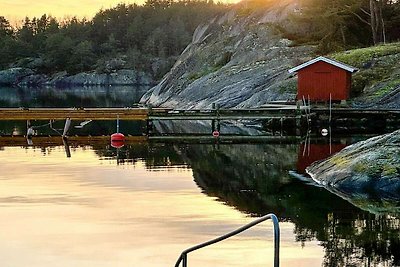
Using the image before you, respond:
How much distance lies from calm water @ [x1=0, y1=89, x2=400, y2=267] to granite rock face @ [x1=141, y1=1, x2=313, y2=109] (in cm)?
2728

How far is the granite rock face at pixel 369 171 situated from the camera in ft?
75.6

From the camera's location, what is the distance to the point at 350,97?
175ft

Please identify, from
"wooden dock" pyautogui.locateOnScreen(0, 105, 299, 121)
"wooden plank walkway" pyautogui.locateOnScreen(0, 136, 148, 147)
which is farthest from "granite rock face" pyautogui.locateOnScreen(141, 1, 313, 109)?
"wooden plank walkway" pyautogui.locateOnScreen(0, 136, 148, 147)

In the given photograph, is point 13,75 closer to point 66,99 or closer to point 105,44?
point 105,44

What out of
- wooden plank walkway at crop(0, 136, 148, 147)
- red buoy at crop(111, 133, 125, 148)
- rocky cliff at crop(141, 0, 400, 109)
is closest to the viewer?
red buoy at crop(111, 133, 125, 148)

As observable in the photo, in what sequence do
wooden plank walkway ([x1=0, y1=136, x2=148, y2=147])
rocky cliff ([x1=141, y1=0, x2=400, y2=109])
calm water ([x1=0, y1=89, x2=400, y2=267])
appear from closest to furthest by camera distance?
1. calm water ([x1=0, y1=89, x2=400, y2=267])
2. wooden plank walkway ([x1=0, y1=136, x2=148, y2=147])
3. rocky cliff ([x1=141, y1=0, x2=400, y2=109])

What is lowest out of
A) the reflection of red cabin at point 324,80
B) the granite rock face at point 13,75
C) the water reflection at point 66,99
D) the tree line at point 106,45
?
the water reflection at point 66,99

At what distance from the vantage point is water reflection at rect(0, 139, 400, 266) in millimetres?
16297

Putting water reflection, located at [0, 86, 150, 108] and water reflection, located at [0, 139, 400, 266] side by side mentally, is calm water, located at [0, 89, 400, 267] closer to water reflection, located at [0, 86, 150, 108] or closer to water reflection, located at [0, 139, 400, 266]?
water reflection, located at [0, 139, 400, 266]

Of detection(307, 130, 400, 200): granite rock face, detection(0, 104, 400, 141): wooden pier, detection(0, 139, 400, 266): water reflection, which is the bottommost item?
detection(0, 139, 400, 266): water reflection

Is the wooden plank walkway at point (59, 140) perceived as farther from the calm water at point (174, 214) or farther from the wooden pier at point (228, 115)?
the calm water at point (174, 214)

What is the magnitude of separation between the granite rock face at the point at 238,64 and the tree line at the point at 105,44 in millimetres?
63225

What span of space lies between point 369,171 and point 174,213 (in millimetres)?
6701

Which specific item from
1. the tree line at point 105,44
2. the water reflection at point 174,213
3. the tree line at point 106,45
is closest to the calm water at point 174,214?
the water reflection at point 174,213
